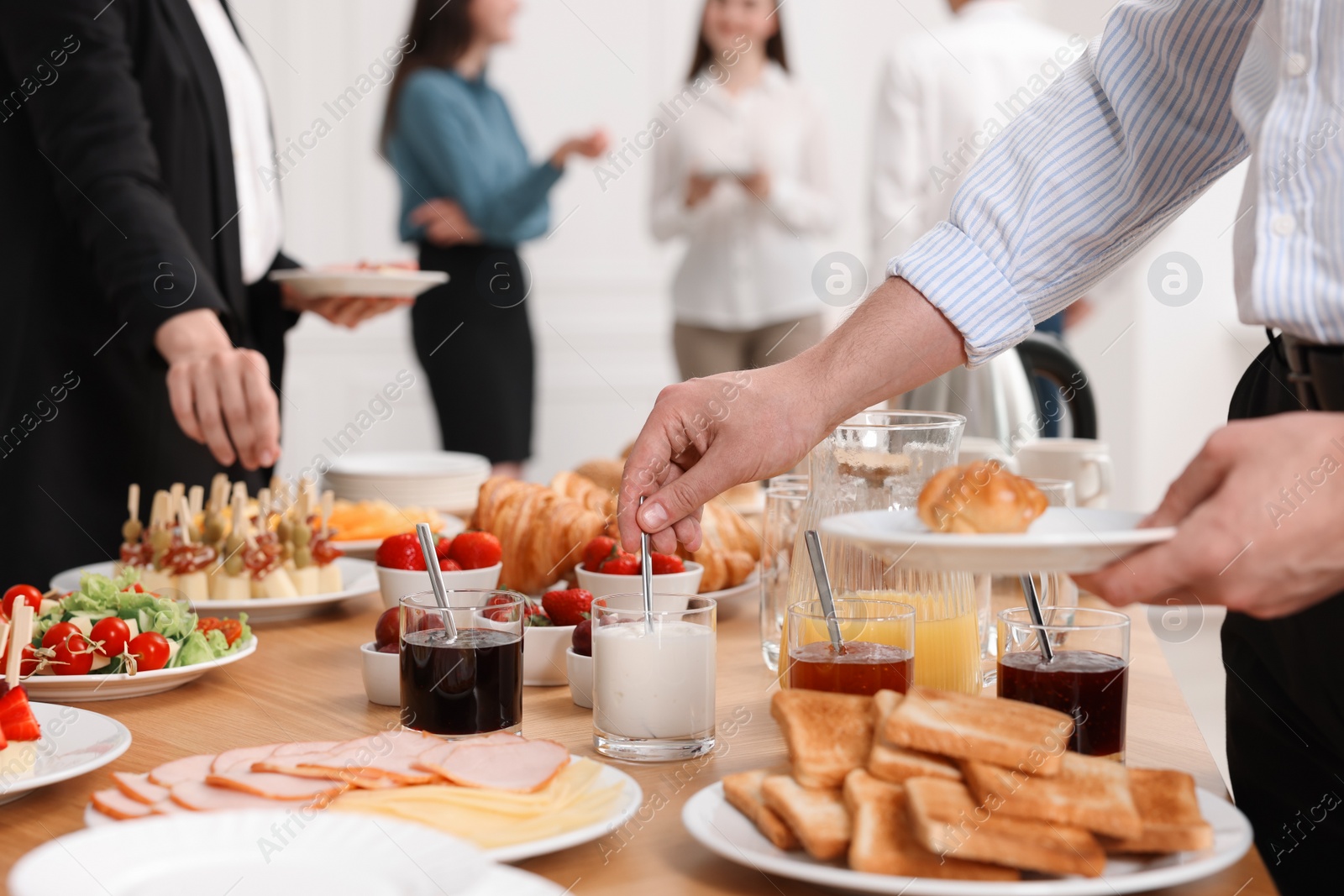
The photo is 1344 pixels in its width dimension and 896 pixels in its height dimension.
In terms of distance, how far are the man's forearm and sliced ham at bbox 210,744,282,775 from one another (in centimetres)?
59

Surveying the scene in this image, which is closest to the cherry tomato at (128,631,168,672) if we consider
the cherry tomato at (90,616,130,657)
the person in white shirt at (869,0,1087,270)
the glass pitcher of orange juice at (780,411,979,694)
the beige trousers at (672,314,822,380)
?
the cherry tomato at (90,616,130,657)

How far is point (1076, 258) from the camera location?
1.23m

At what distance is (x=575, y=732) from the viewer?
3.67 ft

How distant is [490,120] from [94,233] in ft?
7.93

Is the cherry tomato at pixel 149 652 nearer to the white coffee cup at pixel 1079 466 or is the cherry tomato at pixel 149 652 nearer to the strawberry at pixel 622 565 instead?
the strawberry at pixel 622 565

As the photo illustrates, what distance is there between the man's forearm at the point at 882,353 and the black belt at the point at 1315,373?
0.32 meters

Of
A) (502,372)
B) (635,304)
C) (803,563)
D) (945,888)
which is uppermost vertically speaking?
(635,304)

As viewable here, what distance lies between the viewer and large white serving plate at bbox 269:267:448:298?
202 cm

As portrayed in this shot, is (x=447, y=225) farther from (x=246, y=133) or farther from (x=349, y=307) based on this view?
(x=349, y=307)

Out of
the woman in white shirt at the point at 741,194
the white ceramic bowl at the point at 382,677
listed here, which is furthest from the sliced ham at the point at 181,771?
the woman in white shirt at the point at 741,194

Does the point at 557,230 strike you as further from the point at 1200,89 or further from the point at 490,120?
the point at 1200,89

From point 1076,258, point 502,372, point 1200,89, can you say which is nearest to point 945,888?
point 1076,258

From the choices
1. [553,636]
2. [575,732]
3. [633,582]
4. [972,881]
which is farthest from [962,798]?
[633,582]

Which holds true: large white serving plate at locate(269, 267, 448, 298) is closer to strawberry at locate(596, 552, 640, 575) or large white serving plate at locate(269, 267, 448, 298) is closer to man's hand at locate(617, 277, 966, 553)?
strawberry at locate(596, 552, 640, 575)
